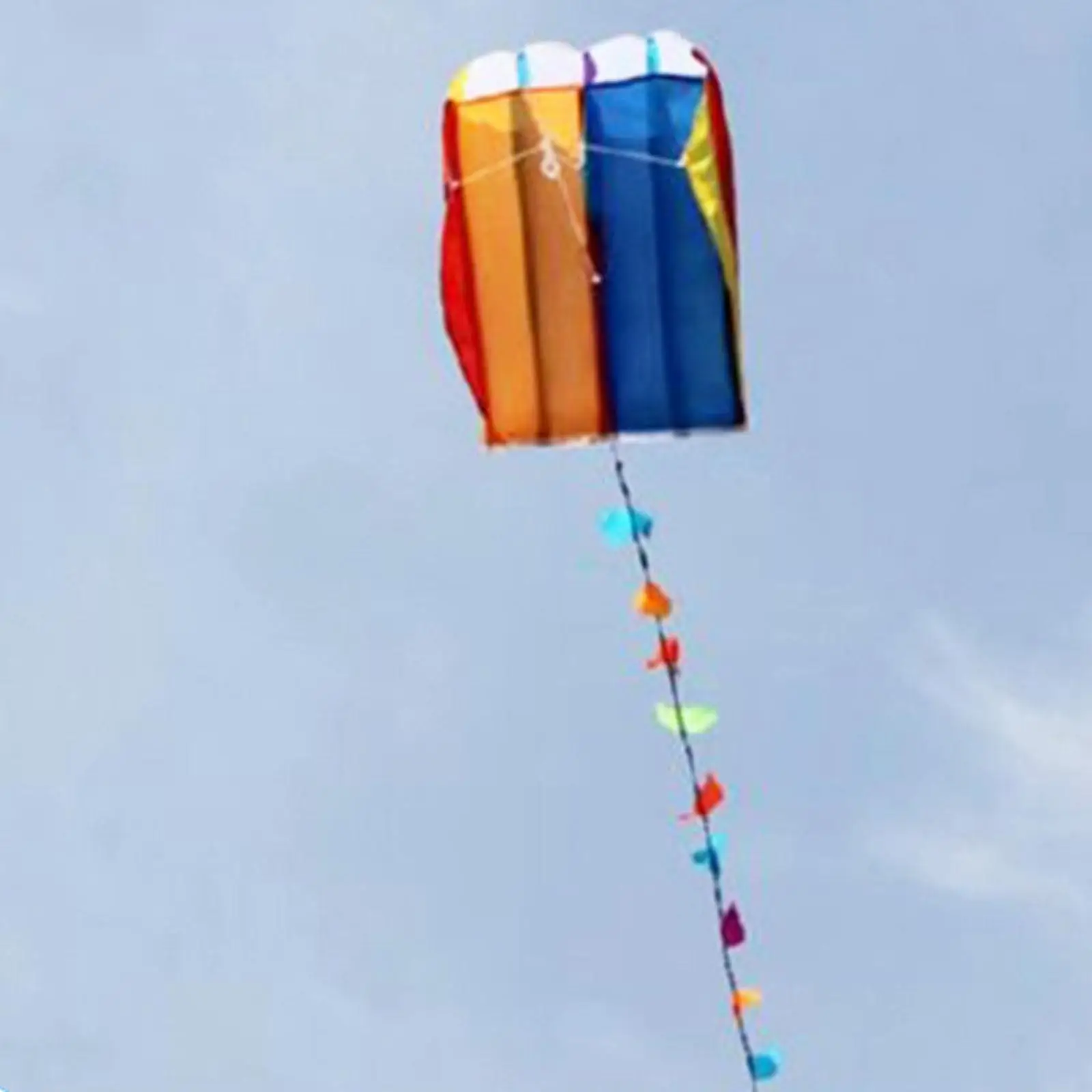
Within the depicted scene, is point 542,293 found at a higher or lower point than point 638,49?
lower

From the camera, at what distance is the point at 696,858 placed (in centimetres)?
3316

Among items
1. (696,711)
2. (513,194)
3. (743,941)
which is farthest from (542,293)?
(743,941)

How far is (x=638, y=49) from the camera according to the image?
32781 millimetres

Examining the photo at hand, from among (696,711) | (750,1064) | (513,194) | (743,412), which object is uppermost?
(513,194)

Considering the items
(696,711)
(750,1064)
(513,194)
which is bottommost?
(750,1064)

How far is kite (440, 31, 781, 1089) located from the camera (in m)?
32.4

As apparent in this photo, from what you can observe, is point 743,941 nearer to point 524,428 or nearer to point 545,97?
point 524,428

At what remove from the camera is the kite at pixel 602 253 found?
32.4 meters

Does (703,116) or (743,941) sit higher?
(703,116)

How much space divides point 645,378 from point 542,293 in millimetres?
1145

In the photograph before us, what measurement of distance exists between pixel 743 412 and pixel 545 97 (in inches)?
125

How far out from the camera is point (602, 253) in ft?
107

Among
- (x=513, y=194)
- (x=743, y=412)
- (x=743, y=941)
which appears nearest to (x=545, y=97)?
(x=513, y=194)

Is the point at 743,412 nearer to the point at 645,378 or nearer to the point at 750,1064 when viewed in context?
the point at 645,378
